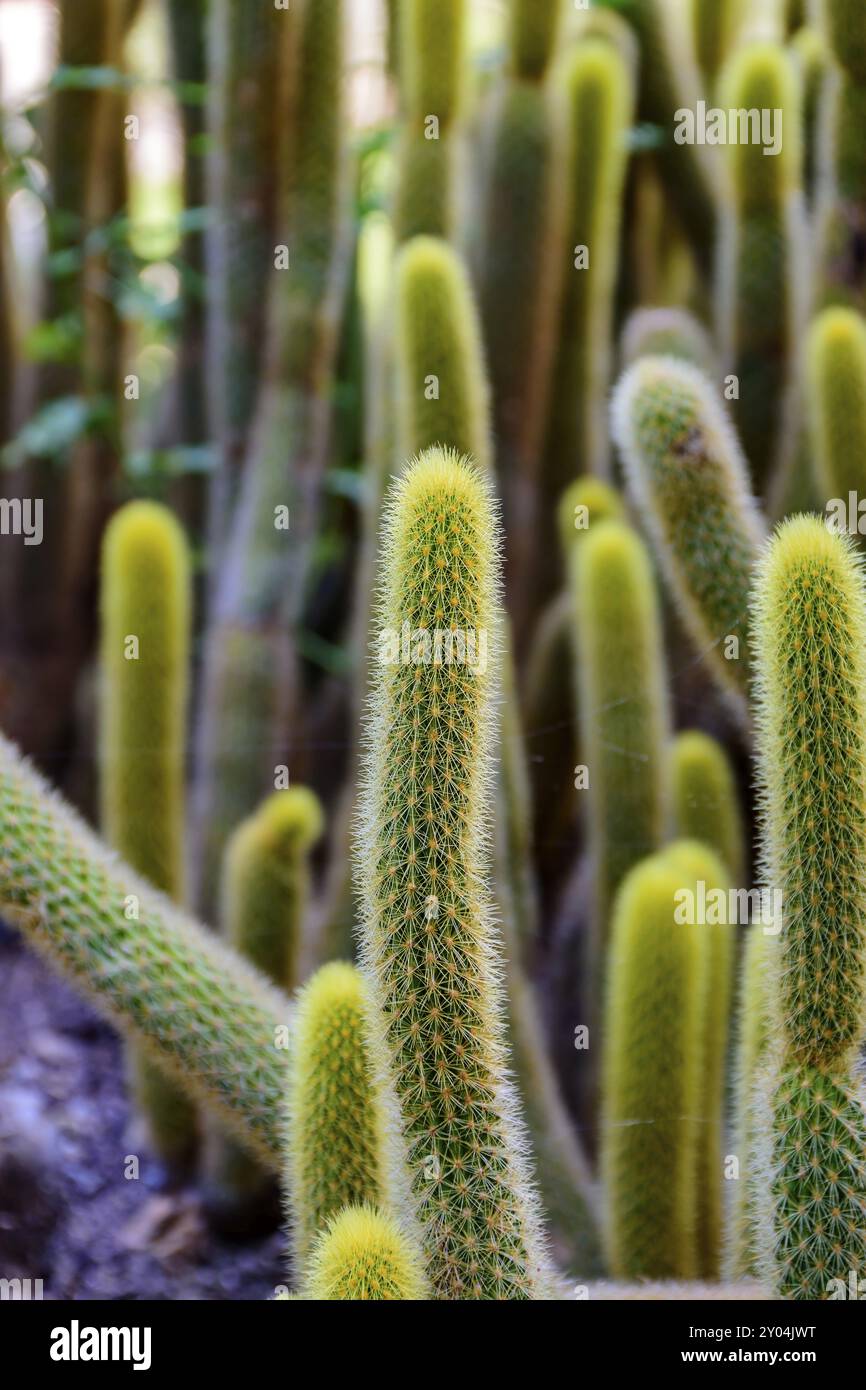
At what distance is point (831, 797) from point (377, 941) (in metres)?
0.33

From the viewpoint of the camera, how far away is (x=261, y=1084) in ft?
3.78

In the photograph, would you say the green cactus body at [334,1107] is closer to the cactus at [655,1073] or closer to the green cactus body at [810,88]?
the cactus at [655,1073]

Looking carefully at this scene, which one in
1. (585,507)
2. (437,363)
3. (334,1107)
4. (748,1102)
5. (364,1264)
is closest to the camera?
(364,1264)

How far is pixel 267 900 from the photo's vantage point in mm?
1438

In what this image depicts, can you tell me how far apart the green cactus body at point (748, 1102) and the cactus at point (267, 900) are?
0.49 m

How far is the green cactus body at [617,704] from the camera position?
142 centimetres

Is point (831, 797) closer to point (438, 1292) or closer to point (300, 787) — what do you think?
point (438, 1292)

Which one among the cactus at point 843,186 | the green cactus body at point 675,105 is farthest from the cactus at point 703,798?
the green cactus body at point 675,105

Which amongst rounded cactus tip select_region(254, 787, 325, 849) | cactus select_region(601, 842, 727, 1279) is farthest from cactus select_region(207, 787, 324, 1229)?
cactus select_region(601, 842, 727, 1279)

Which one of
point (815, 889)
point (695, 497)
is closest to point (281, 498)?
point (695, 497)

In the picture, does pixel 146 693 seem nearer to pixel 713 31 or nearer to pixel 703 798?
pixel 703 798

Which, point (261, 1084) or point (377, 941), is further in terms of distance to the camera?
point (261, 1084)

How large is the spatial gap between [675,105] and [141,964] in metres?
1.42

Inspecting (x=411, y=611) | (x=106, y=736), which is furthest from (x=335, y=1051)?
(x=106, y=736)
